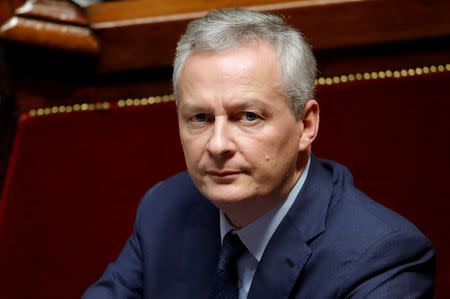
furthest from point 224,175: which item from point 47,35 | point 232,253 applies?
point 47,35

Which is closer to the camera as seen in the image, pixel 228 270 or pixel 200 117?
pixel 200 117

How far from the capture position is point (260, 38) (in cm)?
119

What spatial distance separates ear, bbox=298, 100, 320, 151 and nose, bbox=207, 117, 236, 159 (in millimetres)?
171

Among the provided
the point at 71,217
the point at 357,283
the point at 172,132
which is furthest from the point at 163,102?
the point at 357,283

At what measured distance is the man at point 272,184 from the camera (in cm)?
116

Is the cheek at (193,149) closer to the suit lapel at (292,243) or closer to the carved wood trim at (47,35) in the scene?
the suit lapel at (292,243)

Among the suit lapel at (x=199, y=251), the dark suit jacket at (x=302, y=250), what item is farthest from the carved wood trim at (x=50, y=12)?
the suit lapel at (x=199, y=251)

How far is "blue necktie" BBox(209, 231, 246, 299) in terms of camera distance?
1310 mm

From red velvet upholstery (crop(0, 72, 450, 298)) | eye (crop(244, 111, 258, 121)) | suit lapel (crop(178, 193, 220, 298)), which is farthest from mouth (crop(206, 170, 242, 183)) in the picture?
red velvet upholstery (crop(0, 72, 450, 298))

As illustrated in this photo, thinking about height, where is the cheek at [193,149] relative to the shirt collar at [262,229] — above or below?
above

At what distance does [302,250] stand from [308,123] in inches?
10.5

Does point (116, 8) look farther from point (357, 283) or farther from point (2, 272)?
point (357, 283)

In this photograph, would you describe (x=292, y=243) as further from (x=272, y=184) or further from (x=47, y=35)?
(x=47, y=35)

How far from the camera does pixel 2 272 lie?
187 centimetres
